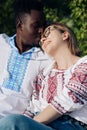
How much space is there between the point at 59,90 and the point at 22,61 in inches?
25.2

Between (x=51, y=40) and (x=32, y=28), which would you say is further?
(x=32, y=28)

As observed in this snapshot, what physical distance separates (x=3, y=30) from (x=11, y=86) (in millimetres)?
8418

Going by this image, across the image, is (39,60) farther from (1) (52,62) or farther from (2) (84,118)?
(2) (84,118)

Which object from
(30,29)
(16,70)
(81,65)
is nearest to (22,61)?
(16,70)

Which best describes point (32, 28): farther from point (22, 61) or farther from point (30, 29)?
point (22, 61)

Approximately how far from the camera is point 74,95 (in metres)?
3.86

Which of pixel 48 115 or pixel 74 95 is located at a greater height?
pixel 74 95

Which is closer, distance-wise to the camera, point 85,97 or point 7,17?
point 85,97

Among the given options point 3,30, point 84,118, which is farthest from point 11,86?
point 3,30

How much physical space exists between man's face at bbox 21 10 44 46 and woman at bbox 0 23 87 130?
0.14m

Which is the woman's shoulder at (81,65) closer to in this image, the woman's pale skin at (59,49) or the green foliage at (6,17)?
the woman's pale skin at (59,49)

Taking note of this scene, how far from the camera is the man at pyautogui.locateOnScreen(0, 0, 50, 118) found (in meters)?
4.45

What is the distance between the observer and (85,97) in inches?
152

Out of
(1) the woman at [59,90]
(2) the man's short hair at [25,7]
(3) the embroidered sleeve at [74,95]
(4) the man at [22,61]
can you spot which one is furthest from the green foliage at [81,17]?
(3) the embroidered sleeve at [74,95]
